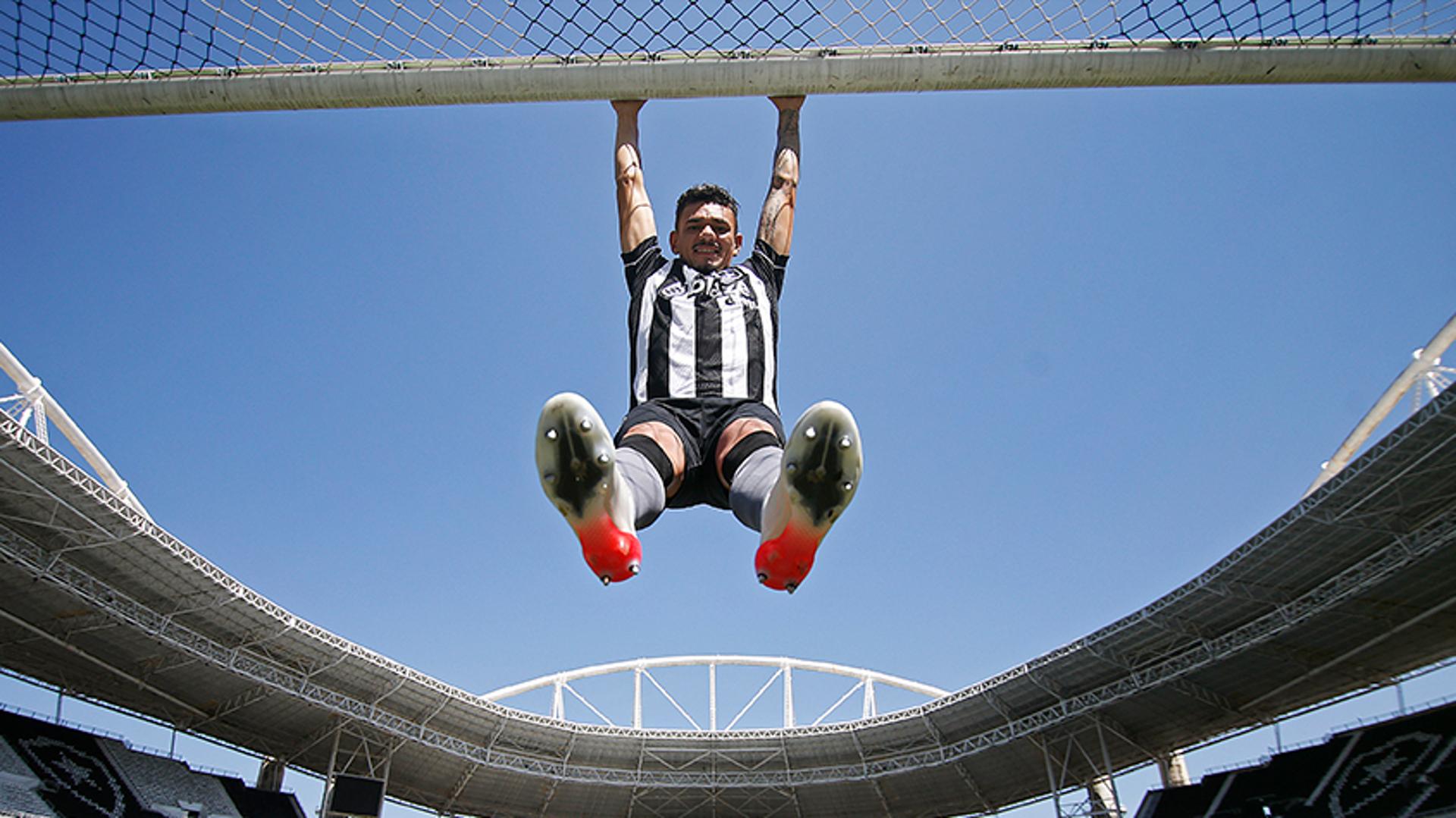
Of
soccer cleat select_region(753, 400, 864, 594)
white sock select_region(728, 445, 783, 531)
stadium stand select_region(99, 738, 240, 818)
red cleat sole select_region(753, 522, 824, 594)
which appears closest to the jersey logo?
white sock select_region(728, 445, 783, 531)

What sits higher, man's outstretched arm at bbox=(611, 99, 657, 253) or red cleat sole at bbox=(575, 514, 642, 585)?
man's outstretched arm at bbox=(611, 99, 657, 253)

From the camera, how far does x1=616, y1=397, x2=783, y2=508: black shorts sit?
4559 millimetres

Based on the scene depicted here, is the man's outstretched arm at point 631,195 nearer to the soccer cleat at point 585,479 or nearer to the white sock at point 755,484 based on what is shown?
the white sock at point 755,484

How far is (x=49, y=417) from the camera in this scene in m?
17.1

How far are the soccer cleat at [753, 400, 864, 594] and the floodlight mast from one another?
13.7m

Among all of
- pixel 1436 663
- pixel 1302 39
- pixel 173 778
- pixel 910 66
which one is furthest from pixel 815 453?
pixel 173 778

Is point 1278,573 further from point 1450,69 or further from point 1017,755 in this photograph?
point 1450,69

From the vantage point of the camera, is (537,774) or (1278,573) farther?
(537,774)

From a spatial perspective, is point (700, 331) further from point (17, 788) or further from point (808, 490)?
point (17, 788)

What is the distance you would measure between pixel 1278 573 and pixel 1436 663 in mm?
4080

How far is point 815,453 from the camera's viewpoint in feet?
11.4

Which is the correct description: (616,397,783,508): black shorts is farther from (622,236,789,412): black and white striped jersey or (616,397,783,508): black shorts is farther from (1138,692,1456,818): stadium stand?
(1138,692,1456,818): stadium stand

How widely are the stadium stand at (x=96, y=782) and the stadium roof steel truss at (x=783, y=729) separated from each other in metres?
1.07

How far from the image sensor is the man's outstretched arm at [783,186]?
554 centimetres
